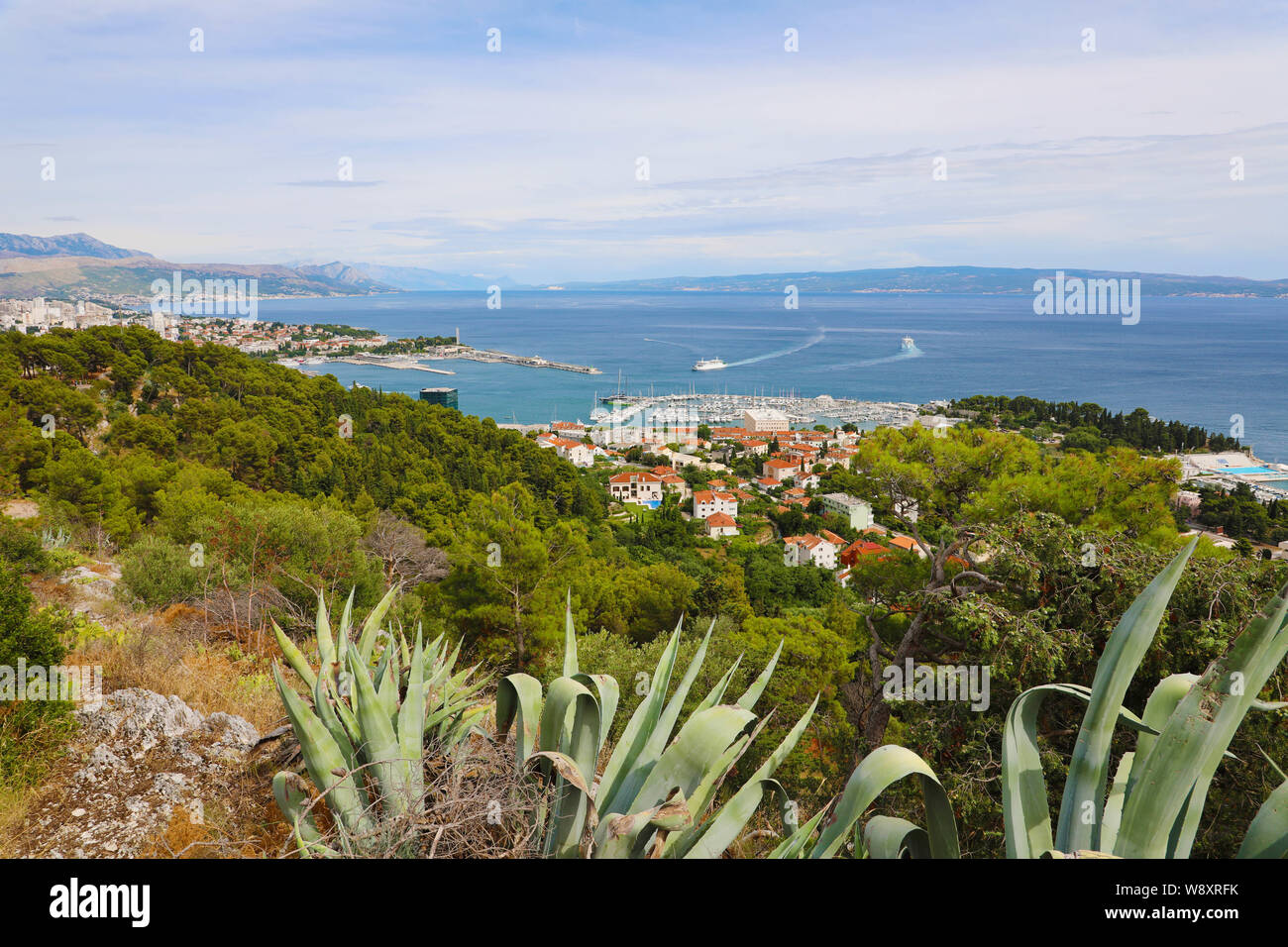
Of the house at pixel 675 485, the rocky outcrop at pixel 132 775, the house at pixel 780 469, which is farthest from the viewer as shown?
the house at pixel 780 469

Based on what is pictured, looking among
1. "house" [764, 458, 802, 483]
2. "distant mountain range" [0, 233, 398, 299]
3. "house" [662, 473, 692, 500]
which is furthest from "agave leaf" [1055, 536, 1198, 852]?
"distant mountain range" [0, 233, 398, 299]

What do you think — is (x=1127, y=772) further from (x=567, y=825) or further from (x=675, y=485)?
(x=675, y=485)

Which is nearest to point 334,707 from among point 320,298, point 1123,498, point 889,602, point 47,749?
point 47,749

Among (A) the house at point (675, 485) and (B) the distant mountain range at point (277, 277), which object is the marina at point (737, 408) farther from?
(B) the distant mountain range at point (277, 277)

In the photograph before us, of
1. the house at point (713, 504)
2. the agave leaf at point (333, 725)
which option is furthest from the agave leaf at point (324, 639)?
the house at point (713, 504)

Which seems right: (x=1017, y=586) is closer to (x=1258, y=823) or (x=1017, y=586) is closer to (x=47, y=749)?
(x=1258, y=823)

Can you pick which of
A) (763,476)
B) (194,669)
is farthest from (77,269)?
(194,669)
